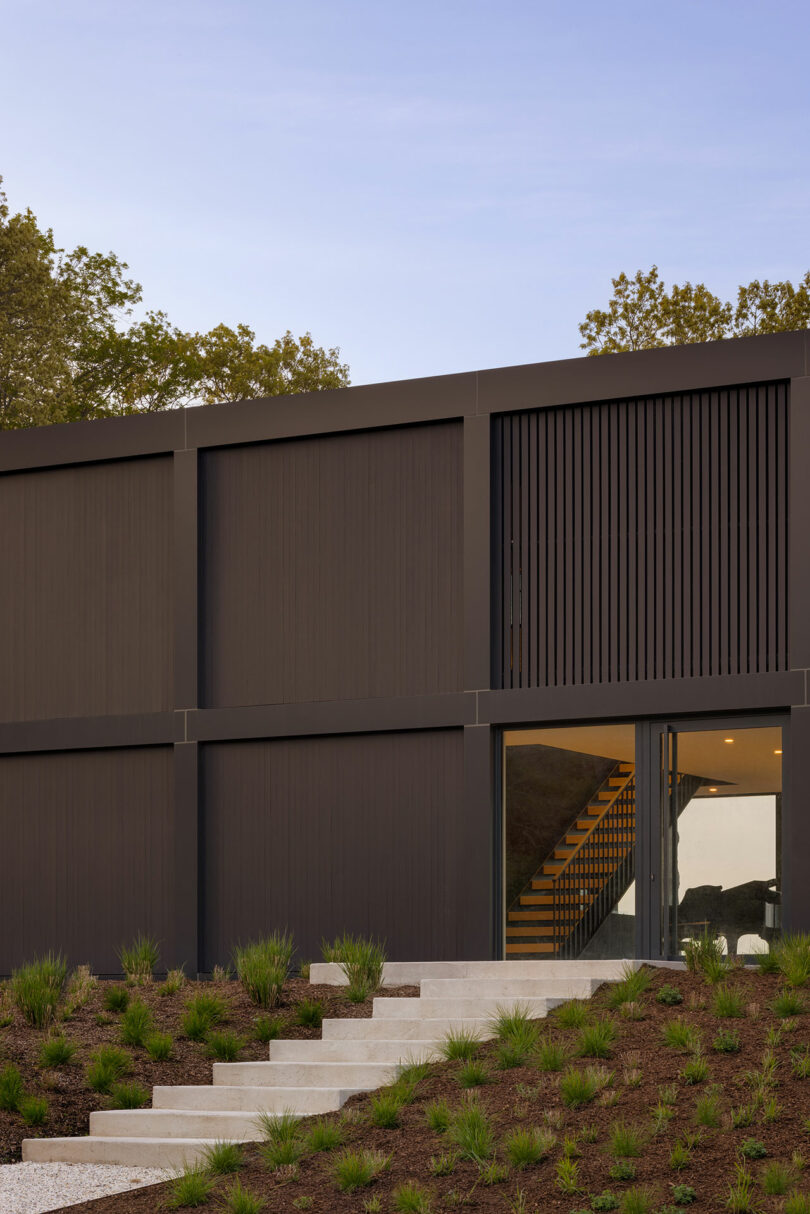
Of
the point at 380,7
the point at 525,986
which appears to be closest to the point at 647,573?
the point at 525,986

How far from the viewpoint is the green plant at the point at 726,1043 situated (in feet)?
29.6

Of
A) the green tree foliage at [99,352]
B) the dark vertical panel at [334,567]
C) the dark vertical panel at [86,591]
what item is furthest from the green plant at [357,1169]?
the green tree foliage at [99,352]

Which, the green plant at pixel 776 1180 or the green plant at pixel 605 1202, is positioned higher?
the green plant at pixel 776 1180

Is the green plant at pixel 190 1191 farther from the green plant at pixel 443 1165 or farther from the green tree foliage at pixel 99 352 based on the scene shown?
the green tree foliage at pixel 99 352

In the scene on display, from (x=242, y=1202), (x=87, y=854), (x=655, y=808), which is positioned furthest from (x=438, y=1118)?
(x=87, y=854)

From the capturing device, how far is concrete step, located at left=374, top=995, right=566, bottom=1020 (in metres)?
10.8

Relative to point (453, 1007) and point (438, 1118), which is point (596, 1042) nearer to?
point (438, 1118)

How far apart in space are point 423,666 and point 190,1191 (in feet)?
24.5

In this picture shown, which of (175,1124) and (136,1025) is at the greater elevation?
(136,1025)

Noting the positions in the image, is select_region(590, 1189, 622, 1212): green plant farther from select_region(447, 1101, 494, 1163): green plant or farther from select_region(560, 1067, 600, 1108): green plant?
select_region(560, 1067, 600, 1108): green plant

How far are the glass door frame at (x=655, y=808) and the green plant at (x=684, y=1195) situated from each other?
650 cm

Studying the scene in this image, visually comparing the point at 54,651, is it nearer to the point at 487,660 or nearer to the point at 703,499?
the point at 487,660

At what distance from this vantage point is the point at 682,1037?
30.4ft

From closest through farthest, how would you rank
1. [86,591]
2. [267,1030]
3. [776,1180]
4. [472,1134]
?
[776,1180]
[472,1134]
[267,1030]
[86,591]
